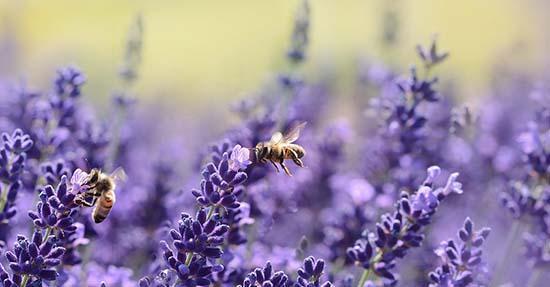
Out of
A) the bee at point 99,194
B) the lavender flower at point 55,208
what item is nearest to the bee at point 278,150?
the bee at point 99,194

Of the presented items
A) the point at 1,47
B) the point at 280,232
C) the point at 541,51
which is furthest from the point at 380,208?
the point at 541,51

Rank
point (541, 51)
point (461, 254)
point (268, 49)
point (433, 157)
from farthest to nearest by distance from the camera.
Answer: point (268, 49) < point (541, 51) < point (433, 157) < point (461, 254)

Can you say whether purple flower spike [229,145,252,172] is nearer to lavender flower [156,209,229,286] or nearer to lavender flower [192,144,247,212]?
Result: lavender flower [192,144,247,212]

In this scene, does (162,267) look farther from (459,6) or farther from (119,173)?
(459,6)

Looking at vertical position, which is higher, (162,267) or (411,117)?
(411,117)

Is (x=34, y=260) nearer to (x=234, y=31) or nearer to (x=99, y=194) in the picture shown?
(x=99, y=194)

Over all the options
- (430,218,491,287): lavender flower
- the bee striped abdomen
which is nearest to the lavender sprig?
(430,218,491,287): lavender flower

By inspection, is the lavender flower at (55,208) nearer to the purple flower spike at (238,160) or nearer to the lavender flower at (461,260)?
the purple flower spike at (238,160)

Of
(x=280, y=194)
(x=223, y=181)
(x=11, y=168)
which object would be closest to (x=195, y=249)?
(x=223, y=181)
